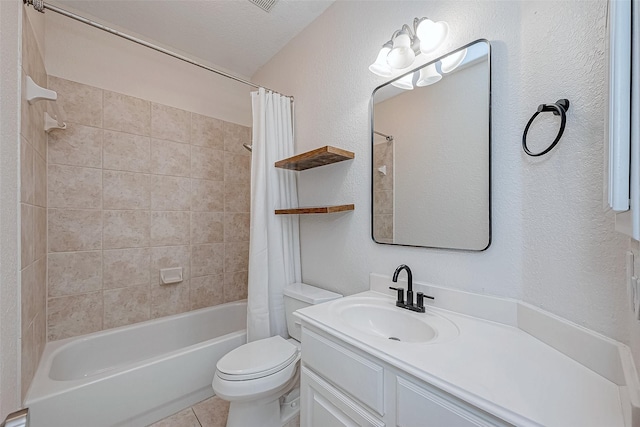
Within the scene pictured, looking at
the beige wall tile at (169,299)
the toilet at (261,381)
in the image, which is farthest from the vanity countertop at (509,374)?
the beige wall tile at (169,299)

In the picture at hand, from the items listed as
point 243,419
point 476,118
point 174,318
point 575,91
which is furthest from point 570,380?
point 174,318

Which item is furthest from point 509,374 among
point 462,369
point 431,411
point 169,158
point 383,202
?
point 169,158

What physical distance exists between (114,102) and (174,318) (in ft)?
5.56

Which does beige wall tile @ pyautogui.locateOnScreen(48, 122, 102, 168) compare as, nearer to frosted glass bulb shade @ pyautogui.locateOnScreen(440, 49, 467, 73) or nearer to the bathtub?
the bathtub

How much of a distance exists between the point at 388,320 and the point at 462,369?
51 cm

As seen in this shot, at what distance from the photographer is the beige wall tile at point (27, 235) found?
110 cm

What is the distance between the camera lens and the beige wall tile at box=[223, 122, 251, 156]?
243cm

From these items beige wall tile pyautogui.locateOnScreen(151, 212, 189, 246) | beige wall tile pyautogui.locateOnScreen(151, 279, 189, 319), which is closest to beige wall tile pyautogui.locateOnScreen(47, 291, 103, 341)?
beige wall tile pyautogui.locateOnScreen(151, 279, 189, 319)

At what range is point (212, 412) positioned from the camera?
1586mm

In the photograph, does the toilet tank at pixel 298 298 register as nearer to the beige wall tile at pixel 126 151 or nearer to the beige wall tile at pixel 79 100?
the beige wall tile at pixel 126 151

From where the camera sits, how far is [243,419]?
51.6 inches

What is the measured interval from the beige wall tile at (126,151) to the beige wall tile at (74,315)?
924 millimetres

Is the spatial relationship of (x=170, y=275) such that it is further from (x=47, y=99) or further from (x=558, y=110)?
(x=558, y=110)

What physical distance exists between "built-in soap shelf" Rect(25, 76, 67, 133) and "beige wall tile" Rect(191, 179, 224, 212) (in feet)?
2.83
